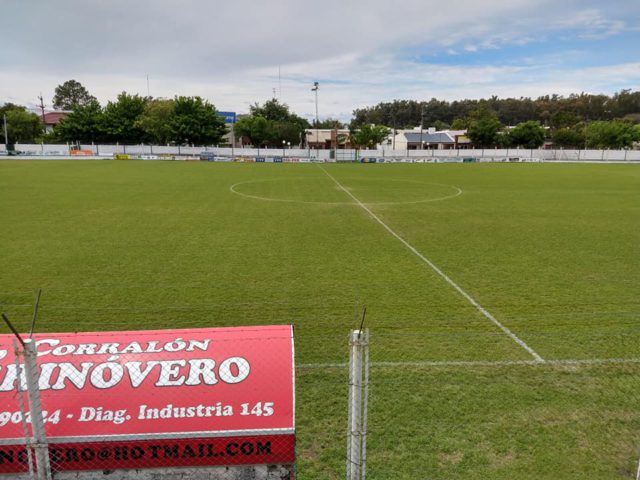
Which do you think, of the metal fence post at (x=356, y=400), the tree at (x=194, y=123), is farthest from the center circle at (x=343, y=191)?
the tree at (x=194, y=123)

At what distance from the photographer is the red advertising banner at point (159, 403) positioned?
4055 mm

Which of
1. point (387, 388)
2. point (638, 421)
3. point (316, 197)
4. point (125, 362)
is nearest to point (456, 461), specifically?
point (387, 388)

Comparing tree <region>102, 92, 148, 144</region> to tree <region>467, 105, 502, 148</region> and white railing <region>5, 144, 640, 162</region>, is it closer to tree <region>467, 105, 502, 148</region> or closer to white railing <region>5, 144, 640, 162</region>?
white railing <region>5, 144, 640, 162</region>

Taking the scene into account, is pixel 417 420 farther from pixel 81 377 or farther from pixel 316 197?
pixel 316 197

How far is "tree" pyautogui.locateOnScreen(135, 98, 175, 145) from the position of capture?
7669cm

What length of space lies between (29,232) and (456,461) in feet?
51.8

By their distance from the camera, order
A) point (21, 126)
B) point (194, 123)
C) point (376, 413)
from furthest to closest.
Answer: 1. point (21, 126)
2. point (194, 123)
3. point (376, 413)

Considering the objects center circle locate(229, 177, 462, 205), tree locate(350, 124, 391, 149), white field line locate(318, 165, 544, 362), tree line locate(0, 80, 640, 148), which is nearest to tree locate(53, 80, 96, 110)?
tree line locate(0, 80, 640, 148)

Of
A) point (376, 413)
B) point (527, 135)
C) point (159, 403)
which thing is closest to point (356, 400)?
point (159, 403)

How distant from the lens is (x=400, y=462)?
5.04 metres

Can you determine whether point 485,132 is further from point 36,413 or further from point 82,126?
point 36,413

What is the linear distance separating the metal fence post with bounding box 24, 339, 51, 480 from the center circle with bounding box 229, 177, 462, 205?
19.9 metres

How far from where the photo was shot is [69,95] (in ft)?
480

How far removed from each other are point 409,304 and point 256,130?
81163 mm
